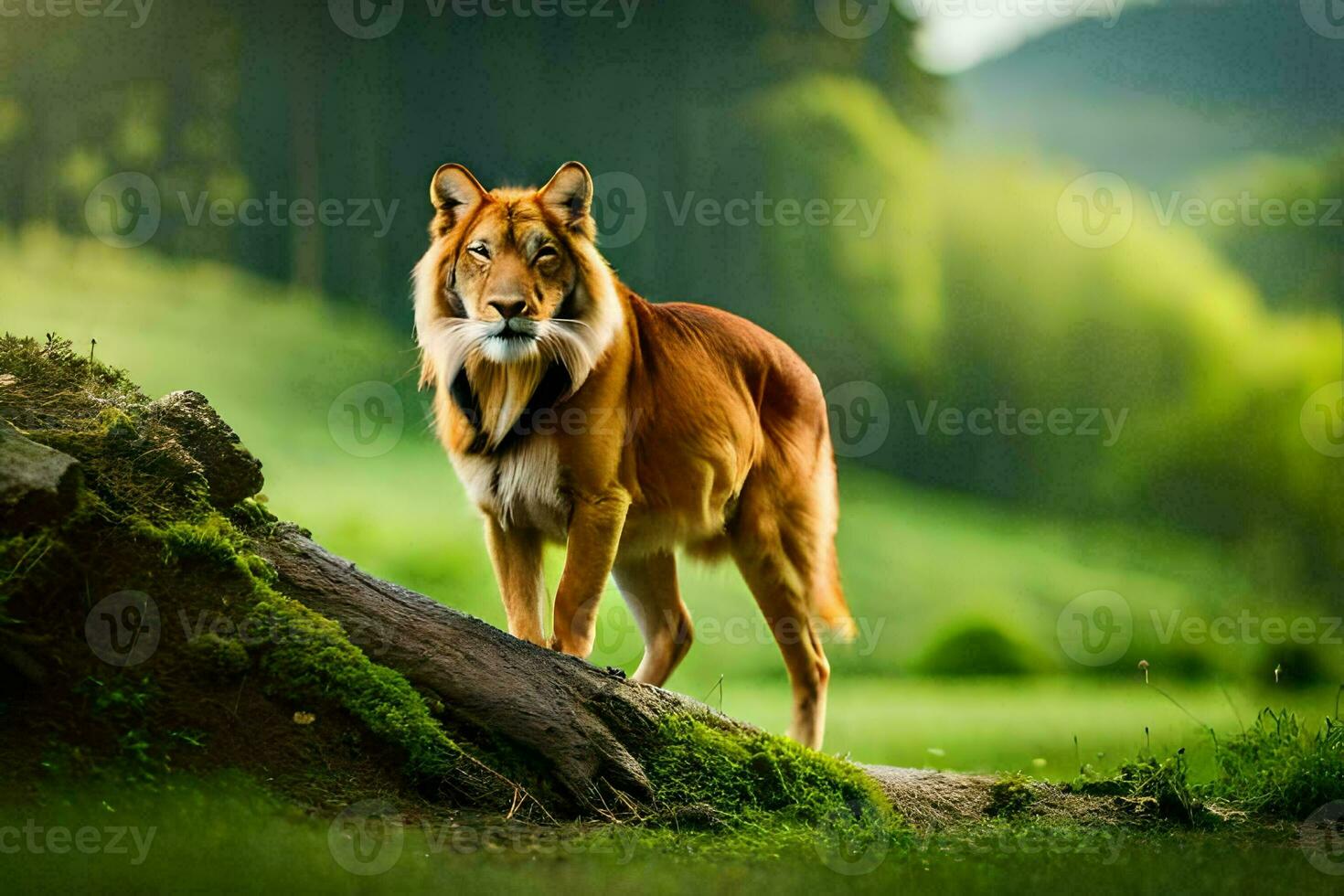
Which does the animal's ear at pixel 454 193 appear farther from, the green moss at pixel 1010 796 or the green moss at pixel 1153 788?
the green moss at pixel 1153 788

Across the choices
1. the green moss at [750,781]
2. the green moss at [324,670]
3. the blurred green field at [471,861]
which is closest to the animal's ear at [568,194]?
the green moss at [324,670]

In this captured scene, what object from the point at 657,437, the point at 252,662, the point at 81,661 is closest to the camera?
the point at 81,661

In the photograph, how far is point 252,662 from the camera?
3896 mm

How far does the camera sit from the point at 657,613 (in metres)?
6.38

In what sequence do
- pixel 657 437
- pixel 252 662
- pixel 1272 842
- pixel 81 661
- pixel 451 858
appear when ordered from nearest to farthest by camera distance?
pixel 451 858, pixel 81 661, pixel 252 662, pixel 1272 842, pixel 657 437

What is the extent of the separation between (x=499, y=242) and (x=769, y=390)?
6.09 feet

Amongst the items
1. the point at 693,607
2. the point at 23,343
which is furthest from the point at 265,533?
the point at 693,607

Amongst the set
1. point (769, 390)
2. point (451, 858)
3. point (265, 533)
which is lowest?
point (451, 858)

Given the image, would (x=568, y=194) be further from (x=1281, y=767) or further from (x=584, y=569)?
(x=1281, y=767)

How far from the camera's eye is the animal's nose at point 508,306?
500cm

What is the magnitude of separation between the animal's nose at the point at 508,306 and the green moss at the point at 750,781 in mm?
1730

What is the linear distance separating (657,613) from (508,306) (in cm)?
206

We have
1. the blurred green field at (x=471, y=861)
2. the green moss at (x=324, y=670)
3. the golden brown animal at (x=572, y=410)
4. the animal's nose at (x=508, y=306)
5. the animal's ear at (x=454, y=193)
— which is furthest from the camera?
the animal's ear at (x=454, y=193)

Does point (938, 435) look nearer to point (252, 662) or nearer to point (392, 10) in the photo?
point (392, 10)
